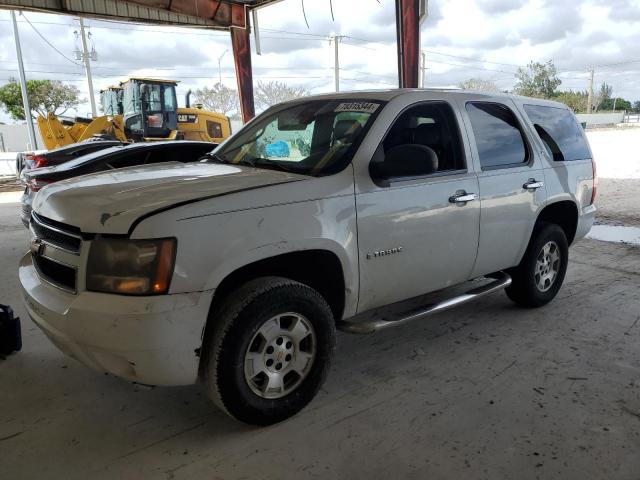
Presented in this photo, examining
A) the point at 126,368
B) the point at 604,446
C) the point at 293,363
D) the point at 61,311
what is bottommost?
the point at 604,446

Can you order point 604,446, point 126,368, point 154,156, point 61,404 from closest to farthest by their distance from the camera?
point 126,368
point 604,446
point 61,404
point 154,156

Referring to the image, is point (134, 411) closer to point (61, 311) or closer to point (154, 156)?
point (61, 311)

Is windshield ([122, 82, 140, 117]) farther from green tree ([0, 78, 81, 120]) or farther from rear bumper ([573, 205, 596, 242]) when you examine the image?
green tree ([0, 78, 81, 120])

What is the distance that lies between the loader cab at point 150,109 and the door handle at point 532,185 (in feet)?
43.5

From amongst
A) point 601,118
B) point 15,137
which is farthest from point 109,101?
point 601,118

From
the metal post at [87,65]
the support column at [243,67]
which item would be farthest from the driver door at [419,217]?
the metal post at [87,65]

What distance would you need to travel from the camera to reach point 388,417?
2930mm

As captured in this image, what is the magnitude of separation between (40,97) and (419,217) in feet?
163

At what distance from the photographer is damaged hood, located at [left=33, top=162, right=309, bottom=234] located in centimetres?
245

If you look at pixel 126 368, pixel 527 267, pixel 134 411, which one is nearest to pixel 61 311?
pixel 126 368

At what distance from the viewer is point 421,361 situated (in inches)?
143

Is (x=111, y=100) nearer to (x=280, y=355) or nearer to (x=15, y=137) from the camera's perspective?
(x=280, y=355)

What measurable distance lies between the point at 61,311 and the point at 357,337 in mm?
2277

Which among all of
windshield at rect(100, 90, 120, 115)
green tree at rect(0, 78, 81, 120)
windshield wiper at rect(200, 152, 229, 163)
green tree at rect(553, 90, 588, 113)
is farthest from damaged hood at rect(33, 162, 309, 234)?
green tree at rect(553, 90, 588, 113)
